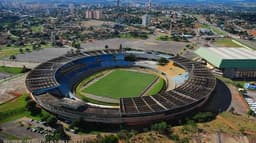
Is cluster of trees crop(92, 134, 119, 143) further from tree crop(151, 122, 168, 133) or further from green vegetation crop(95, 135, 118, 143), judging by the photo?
tree crop(151, 122, 168, 133)

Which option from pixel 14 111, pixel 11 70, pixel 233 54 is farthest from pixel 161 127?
pixel 11 70

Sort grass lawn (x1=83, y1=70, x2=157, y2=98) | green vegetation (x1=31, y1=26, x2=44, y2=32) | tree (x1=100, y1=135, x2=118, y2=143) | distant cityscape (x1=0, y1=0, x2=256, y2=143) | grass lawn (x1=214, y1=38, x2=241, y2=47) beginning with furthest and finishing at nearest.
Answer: green vegetation (x1=31, y1=26, x2=44, y2=32) < grass lawn (x1=214, y1=38, x2=241, y2=47) < grass lawn (x1=83, y1=70, x2=157, y2=98) < distant cityscape (x1=0, y1=0, x2=256, y2=143) < tree (x1=100, y1=135, x2=118, y2=143)

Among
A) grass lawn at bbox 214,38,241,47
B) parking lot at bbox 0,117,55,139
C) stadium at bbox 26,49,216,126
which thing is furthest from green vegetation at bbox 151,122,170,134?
grass lawn at bbox 214,38,241,47

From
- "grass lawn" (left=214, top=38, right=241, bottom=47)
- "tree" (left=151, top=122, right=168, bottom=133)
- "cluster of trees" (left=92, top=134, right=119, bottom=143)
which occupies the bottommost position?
"cluster of trees" (left=92, top=134, right=119, bottom=143)

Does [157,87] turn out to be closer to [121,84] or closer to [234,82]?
[121,84]

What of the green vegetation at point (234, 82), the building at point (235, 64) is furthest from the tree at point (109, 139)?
the building at point (235, 64)

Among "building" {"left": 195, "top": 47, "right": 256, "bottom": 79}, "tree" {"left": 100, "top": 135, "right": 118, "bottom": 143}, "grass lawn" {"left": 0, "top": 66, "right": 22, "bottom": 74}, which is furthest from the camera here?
"grass lawn" {"left": 0, "top": 66, "right": 22, "bottom": 74}

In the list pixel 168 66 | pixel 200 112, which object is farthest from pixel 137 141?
pixel 168 66
